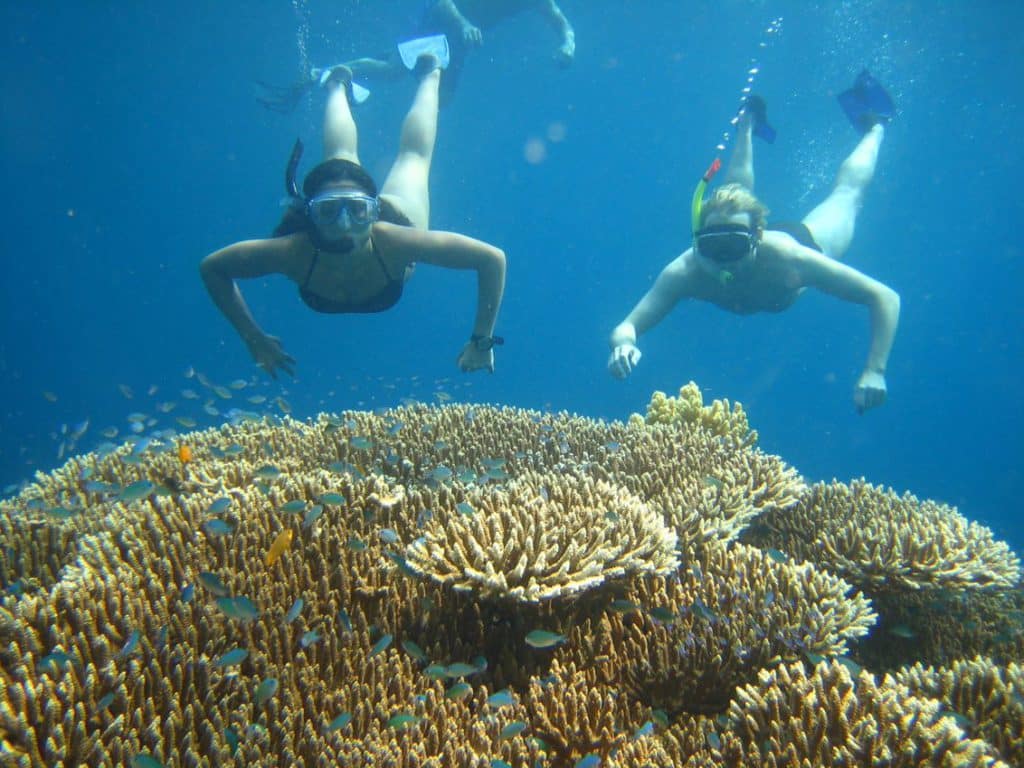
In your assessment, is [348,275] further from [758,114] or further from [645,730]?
[758,114]

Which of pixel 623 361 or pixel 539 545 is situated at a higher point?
pixel 623 361

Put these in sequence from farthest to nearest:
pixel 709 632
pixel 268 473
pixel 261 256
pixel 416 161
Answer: pixel 416 161, pixel 261 256, pixel 268 473, pixel 709 632

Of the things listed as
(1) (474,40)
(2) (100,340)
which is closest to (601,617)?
(1) (474,40)

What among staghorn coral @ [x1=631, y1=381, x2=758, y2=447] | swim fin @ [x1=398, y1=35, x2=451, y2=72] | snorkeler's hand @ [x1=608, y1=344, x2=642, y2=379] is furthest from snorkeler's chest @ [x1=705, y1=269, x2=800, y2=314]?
swim fin @ [x1=398, y1=35, x2=451, y2=72]

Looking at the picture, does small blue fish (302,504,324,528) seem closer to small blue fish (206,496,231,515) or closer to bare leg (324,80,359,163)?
small blue fish (206,496,231,515)

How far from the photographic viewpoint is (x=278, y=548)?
3.18 metres

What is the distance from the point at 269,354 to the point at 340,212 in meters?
1.95

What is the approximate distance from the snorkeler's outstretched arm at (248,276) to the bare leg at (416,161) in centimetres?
198

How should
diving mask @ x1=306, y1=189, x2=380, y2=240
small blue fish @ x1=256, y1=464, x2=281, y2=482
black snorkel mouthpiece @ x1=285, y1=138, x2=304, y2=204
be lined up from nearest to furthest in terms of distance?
small blue fish @ x1=256, y1=464, x2=281, y2=482, diving mask @ x1=306, y1=189, x2=380, y2=240, black snorkel mouthpiece @ x1=285, y1=138, x2=304, y2=204

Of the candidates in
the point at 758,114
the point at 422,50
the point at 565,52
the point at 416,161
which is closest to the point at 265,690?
the point at 416,161

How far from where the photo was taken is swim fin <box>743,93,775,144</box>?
532 inches

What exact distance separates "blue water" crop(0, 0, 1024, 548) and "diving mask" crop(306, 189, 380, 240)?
4.38m

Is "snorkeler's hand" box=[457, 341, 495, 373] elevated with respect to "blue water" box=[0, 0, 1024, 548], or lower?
lower

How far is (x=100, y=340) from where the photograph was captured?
100500 mm
